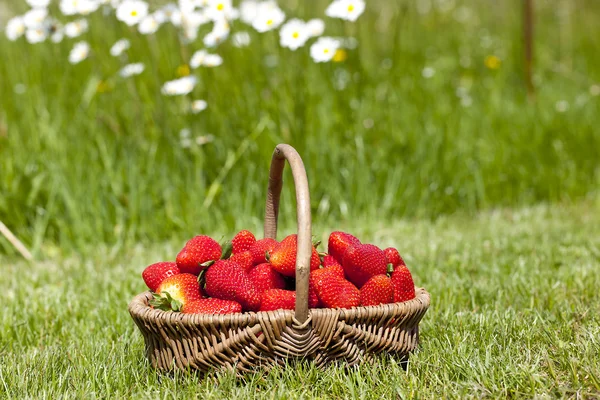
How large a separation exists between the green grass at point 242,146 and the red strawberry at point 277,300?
6.32ft

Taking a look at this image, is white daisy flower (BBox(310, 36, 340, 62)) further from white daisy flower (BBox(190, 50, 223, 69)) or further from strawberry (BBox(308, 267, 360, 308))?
strawberry (BBox(308, 267, 360, 308))

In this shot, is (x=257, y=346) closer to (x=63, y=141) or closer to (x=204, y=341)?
(x=204, y=341)

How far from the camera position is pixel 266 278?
6.49 feet

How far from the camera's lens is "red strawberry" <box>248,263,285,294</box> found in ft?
6.48

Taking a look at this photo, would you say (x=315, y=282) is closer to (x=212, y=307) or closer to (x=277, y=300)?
(x=277, y=300)

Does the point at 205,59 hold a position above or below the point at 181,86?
above

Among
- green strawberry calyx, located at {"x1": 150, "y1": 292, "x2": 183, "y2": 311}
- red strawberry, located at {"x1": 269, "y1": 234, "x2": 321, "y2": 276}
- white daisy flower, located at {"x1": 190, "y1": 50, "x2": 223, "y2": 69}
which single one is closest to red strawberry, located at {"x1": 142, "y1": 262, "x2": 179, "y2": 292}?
green strawberry calyx, located at {"x1": 150, "y1": 292, "x2": 183, "y2": 311}

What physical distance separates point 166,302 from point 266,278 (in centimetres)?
26

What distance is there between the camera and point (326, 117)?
4324 mm

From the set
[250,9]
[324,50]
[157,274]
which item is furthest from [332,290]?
[250,9]

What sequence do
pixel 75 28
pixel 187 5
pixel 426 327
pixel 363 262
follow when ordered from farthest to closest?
pixel 75 28 < pixel 187 5 < pixel 426 327 < pixel 363 262

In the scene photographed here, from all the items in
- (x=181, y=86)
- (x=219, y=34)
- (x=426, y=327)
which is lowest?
(x=426, y=327)

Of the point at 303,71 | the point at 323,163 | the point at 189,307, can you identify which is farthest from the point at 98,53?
the point at 189,307

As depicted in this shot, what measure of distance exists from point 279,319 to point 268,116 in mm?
2407
